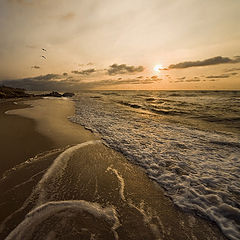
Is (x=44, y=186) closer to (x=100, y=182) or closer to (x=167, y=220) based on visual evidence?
(x=100, y=182)

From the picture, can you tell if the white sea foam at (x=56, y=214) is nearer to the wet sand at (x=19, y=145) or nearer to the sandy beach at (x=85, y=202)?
the sandy beach at (x=85, y=202)

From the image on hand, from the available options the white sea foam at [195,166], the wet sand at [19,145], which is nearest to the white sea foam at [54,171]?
the wet sand at [19,145]

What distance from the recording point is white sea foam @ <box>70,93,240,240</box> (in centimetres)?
312

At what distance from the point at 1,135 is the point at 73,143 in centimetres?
397

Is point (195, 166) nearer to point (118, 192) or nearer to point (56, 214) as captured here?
point (118, 192)

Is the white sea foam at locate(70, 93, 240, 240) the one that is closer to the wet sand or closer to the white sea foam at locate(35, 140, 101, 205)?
the white sea foam at locate(35, 140, 101, 205)

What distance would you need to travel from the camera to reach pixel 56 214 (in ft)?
9.00

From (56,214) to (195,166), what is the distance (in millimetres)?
4503

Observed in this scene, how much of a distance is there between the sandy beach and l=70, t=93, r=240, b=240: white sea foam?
36 centimetres

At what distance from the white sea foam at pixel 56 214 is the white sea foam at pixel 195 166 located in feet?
5.34

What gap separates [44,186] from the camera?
3.47 metres

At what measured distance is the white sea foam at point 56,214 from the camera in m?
2.37

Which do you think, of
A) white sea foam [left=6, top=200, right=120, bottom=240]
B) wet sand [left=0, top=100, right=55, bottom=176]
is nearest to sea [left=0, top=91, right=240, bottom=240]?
white sea foam [left=6, top=200, right=120, bottom=240]

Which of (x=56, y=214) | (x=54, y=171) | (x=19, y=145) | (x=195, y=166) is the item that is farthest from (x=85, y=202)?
(x=19, y=145)
